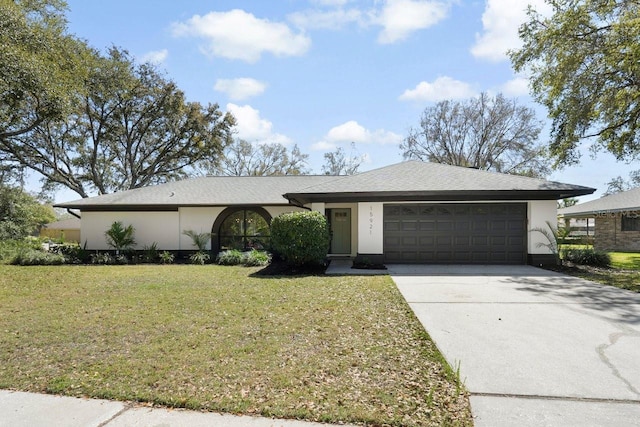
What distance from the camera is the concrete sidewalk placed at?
112 inches

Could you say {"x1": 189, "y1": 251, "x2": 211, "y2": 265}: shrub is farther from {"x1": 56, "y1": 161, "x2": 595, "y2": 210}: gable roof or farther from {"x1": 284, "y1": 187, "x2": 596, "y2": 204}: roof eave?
{"x1": 284, "y1": 187, "x2": 596, "y2": 204}: roof eave

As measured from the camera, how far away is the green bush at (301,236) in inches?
436

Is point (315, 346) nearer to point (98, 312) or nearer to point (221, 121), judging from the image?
point (98, 312)

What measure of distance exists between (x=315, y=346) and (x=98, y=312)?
427cm

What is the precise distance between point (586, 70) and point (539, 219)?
563 centimetres

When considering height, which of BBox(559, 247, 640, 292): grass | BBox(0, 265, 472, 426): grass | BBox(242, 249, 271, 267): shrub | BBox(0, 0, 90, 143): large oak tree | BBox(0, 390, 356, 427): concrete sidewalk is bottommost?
BBox(0, 390, 356, 427): concrete sidewalk

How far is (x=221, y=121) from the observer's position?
27281 mm

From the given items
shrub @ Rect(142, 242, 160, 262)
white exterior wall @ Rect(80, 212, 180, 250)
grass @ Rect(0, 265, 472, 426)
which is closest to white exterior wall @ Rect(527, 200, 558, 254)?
grass @ Rect(0, 265, 472, 426)

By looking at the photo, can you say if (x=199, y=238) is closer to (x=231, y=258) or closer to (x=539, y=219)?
(x=231, y=258)

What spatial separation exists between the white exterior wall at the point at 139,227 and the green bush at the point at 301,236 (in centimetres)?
664

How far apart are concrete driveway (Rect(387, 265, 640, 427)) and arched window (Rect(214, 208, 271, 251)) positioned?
26.9ft

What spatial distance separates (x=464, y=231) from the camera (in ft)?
41.1

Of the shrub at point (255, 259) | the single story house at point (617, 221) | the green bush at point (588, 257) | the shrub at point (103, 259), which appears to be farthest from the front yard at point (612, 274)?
the shrub at point (103, 259)

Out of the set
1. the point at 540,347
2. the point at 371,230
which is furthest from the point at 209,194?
the point at 540,347
